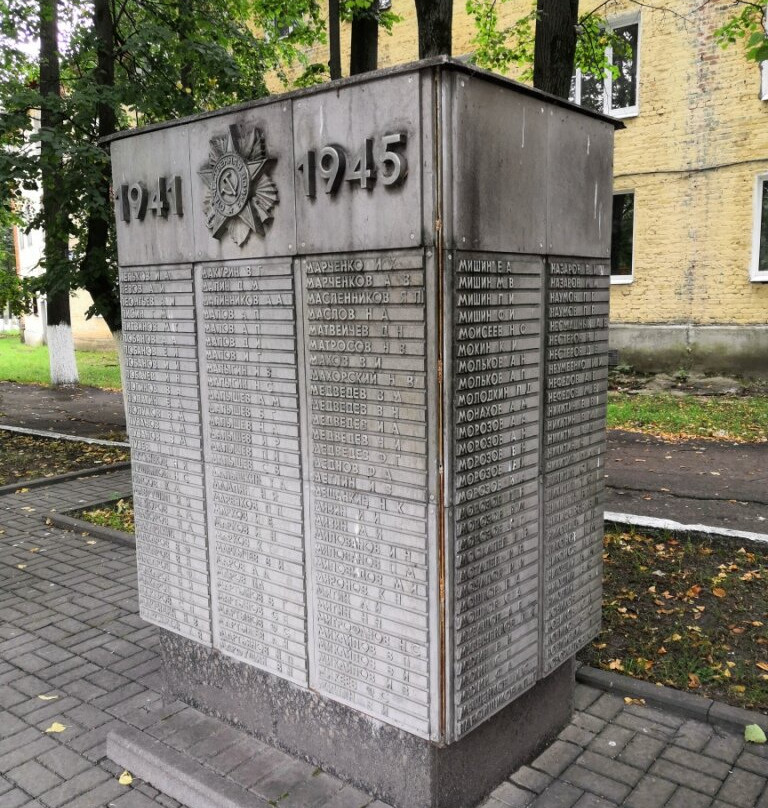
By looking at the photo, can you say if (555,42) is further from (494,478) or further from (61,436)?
(61,436)

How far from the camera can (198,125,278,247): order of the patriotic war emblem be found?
8.70 feet

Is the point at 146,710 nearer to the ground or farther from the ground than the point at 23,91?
nearer to the ground

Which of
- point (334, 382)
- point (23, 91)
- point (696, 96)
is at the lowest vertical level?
point (334, 382)

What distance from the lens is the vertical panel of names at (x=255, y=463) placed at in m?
2.73

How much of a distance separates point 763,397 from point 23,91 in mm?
10562

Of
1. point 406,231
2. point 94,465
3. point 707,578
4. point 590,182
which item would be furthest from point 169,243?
point 94,465

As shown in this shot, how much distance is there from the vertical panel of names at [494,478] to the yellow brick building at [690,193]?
35.9ft

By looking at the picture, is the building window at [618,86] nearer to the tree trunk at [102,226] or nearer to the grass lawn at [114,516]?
the tree trunk at [102,226]

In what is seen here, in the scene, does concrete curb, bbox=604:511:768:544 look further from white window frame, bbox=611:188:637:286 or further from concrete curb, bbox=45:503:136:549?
white window frame, bbox=611:188:637:286

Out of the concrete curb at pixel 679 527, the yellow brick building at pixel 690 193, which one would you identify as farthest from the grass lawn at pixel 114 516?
the yellow brick building at pixel 690 193

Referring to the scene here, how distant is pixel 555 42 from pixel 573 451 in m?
3.59

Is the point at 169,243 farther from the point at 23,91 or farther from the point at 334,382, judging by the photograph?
the point at 23,91

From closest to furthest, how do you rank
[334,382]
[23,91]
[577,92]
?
[334,382]
[23,91]
[577,92]

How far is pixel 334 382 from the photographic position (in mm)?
2574
